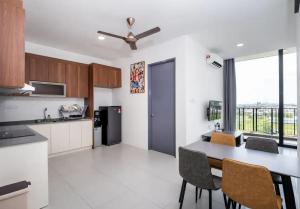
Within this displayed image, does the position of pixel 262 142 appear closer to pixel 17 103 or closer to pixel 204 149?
pixel 204 149

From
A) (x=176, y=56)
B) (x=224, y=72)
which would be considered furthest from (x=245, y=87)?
(x=176, y=56)

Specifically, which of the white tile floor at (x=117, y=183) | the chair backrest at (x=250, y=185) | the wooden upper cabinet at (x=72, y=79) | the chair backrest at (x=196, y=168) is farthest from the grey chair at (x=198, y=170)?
the wooden upper cabinet at (x=72, y=79)

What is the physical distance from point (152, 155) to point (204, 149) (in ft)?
6.70

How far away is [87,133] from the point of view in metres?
4.27

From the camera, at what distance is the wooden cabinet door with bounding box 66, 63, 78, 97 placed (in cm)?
418

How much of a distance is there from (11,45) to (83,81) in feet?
10.7

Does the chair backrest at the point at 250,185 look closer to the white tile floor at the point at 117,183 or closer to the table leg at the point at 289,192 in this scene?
the table leg at the point at 289,192

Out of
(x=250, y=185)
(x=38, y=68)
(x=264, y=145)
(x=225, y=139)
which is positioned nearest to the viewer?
(x=250, y=185)

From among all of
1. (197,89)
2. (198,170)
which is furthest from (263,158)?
(197,89)

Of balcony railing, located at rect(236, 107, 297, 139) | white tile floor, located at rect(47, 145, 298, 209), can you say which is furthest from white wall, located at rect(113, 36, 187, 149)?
balcony railing, located at rect(236, 107, 297, 139)

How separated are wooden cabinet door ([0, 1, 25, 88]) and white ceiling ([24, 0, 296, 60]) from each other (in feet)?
4.02

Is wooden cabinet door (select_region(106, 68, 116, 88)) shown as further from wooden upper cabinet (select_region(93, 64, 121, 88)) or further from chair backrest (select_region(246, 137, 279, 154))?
chair backrest (select_region(246, 137, 279, 154))

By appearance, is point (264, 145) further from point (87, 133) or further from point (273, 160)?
point (87, 133)

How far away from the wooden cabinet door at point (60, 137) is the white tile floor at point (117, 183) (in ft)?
0.73
